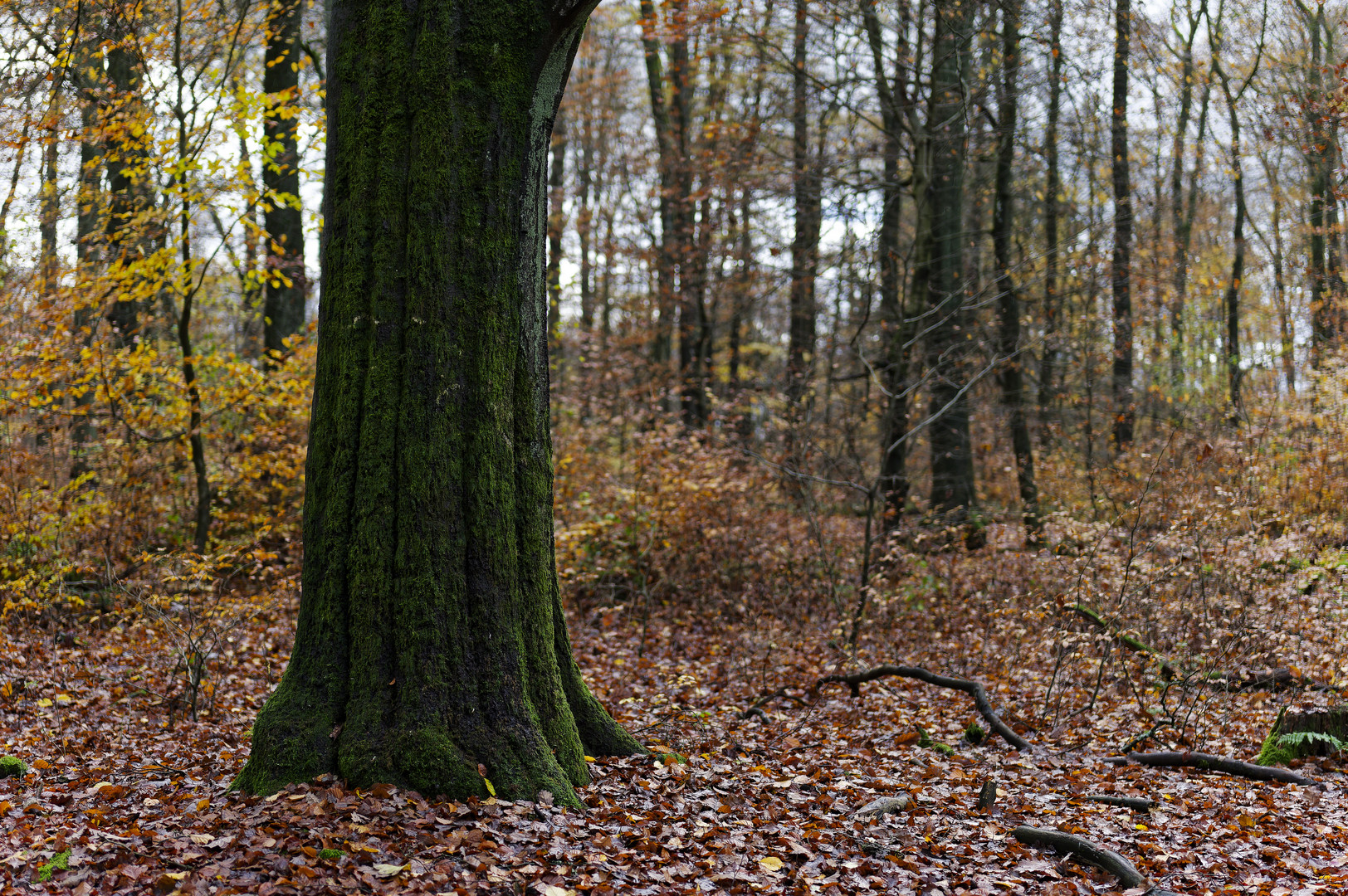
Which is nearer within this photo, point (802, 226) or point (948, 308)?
point (948, 308)

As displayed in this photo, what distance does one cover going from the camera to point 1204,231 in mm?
29062

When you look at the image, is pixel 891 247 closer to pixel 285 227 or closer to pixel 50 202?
pixel 285 227

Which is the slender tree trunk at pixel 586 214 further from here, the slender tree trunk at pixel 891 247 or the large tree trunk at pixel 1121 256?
the large tree trunk at pixel 1121 256

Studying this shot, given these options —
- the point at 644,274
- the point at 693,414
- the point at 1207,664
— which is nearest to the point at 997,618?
the point at 1207,664

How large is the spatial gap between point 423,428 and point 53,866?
194cm

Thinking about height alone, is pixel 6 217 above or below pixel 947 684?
above

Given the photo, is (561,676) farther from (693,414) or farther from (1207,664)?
(693,414)

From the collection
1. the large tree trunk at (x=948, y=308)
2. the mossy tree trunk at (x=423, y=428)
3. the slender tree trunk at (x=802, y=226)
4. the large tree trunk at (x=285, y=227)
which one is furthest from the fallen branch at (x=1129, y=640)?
the large tree trunk at (x=285, y=227)

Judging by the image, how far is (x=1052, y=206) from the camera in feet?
50.6

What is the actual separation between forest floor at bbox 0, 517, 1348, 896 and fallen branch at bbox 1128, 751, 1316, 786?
0.25 feet

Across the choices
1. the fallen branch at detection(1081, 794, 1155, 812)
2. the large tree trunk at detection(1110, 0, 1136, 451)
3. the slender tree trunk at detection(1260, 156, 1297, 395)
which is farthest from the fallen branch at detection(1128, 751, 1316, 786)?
the slender tree trunk at detection(1260, 156, 1297, 395)

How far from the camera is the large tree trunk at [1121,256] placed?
1446 cm

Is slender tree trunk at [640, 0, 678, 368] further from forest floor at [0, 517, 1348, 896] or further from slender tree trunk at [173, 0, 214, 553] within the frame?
forest floor at [0, 517, 1348, 896]

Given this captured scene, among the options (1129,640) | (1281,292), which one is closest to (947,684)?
(1129,640)
